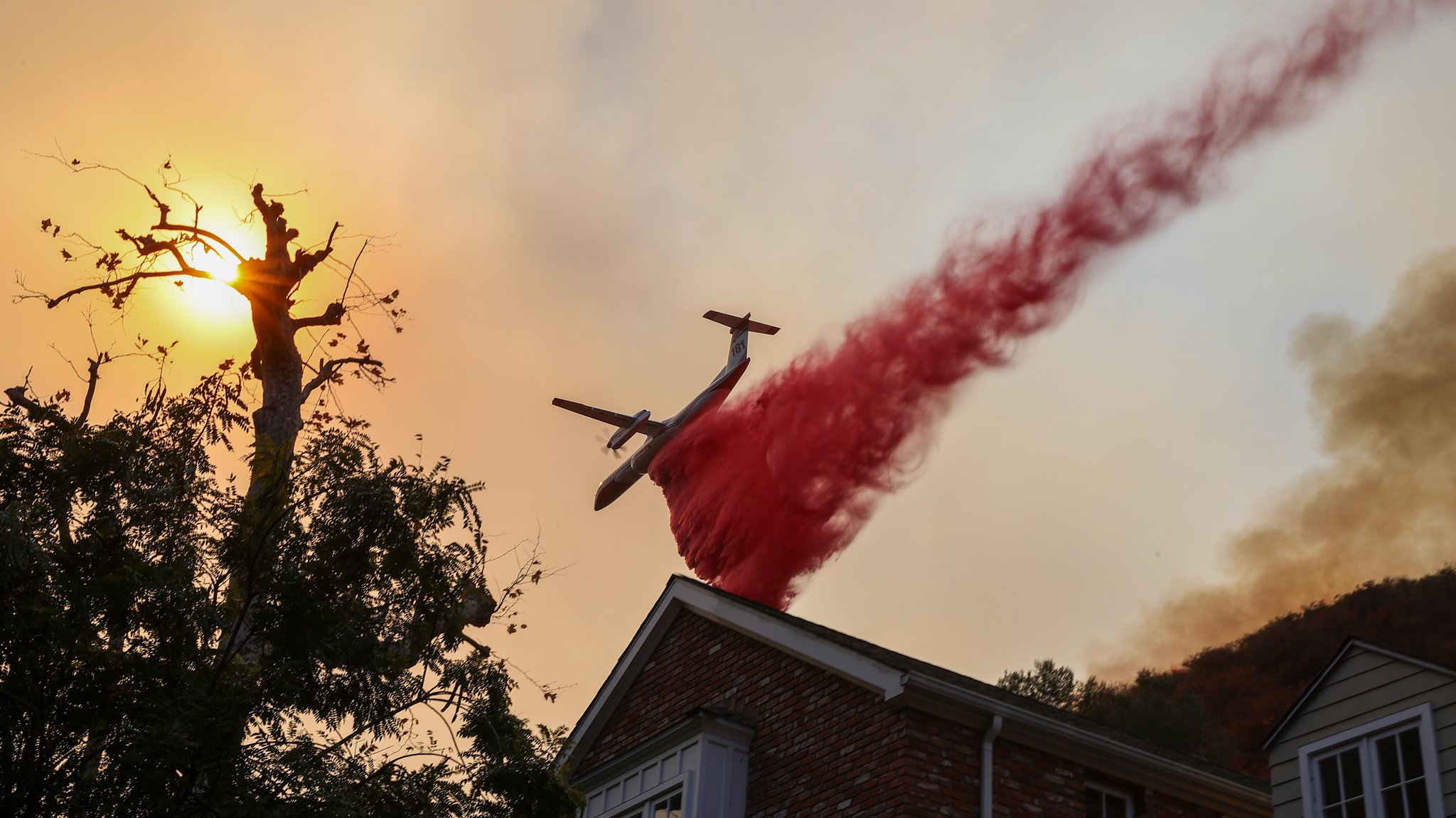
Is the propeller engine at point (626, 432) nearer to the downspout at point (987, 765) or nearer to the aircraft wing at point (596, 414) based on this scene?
the aircraft wing at point (596, 414)

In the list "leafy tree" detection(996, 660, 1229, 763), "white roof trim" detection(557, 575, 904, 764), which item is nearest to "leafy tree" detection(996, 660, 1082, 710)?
"leafy tree" detection(996, 660, 1229, 763)

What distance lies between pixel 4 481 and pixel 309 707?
3728 millimetres

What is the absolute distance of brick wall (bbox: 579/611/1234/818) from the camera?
14203 millimetres

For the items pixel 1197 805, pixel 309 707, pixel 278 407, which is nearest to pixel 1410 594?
pixel 1197 805

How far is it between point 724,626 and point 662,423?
25.7 metres

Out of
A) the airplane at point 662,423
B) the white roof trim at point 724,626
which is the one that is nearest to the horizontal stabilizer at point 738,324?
the airplane at point 662,423

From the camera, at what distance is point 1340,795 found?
12.2 metres

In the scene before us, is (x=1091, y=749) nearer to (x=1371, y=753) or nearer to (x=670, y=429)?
(x=1371, y=753)

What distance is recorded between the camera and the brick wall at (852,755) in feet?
46.6

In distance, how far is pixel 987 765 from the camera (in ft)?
47.7

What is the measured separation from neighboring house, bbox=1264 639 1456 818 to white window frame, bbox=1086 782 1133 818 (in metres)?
2.75

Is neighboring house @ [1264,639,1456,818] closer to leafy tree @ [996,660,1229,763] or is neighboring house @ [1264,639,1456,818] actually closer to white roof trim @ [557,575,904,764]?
white roof trim @ [557,575,904,764]

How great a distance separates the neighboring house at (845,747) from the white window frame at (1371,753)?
293 centimetres

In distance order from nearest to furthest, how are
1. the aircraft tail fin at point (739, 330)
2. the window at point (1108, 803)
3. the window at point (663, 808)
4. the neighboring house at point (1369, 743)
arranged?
the neighboring house at point (1369, 743), the window at point (1108, 803), the window at point (663, 808), the aircraft tail fin at point (739, 330)
